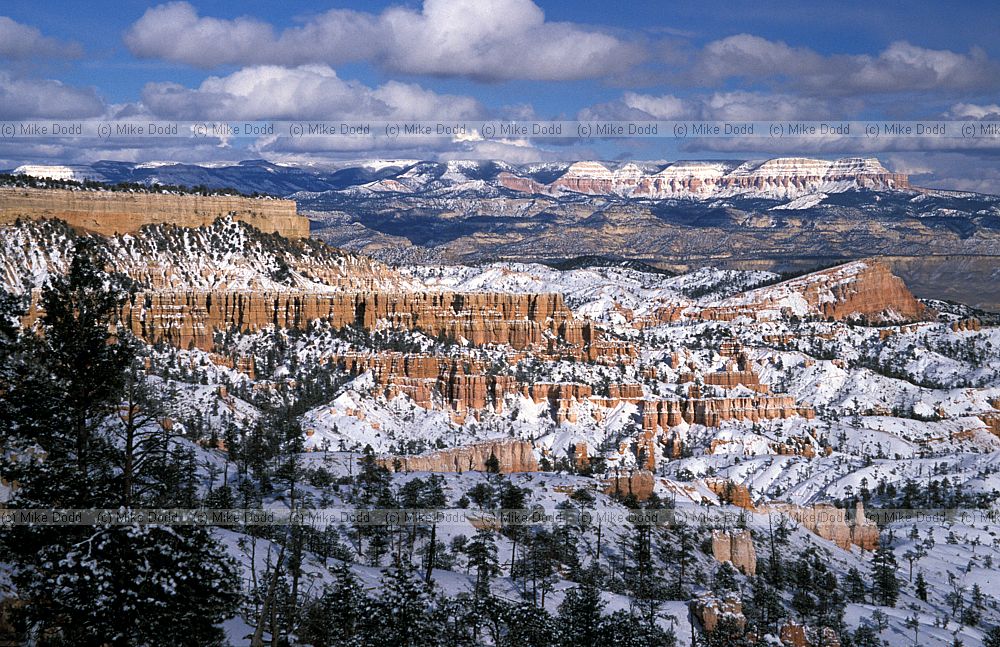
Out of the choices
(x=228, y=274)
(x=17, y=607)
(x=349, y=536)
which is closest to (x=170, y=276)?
(x=228, y=274)

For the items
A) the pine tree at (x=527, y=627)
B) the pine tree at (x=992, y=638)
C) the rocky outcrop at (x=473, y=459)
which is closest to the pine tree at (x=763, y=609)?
the pine tree at (x=992, y=638)

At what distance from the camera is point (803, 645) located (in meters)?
52.6

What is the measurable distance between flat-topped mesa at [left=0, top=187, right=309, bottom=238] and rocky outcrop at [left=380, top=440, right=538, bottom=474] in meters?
59.8

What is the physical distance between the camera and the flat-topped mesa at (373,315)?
378 ft

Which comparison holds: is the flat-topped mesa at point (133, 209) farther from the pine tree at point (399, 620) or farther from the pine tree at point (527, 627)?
the pine tree at point (399, 620)

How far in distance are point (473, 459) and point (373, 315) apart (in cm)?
4581

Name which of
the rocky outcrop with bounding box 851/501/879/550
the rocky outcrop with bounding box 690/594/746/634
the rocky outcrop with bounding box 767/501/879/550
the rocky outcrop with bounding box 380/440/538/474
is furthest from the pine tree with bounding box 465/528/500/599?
the rocky outcrop with bounding box 851/501/879/550

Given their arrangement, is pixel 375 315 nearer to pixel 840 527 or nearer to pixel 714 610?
pixel 840 527

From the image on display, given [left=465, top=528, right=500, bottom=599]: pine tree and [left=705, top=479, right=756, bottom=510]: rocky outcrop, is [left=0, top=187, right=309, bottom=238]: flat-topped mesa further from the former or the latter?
[left=465, top=528, right=500, bottom=599]: pine tree

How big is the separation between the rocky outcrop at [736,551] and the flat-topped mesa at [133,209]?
283 feet

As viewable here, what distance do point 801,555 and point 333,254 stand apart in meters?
96.3

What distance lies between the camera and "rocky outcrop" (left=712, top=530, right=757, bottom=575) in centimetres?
6750

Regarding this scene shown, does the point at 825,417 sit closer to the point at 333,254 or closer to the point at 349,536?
the point at 333,254

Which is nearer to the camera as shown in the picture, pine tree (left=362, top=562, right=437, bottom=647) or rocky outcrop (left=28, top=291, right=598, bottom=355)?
pine tree (left=362, top=562, right=437, bottom=647)
